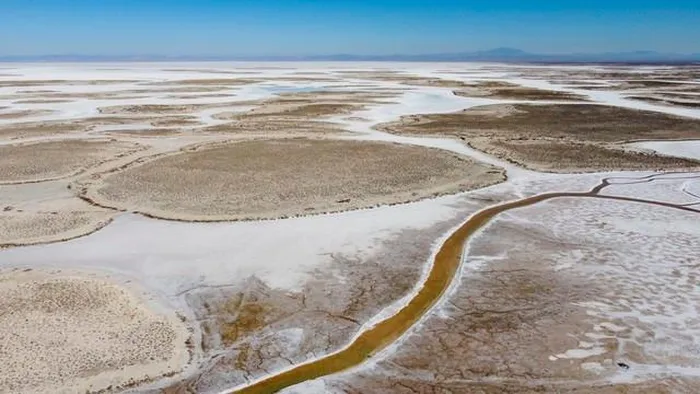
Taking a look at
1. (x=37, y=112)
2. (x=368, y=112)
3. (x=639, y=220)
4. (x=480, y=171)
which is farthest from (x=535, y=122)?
(x=37, y=112)

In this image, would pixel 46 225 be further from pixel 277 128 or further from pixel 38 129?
pixel 38 129

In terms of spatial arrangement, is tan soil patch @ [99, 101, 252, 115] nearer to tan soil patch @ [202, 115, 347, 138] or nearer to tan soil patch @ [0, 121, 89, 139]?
tan soil patch @ [0, 121, 89, 139]

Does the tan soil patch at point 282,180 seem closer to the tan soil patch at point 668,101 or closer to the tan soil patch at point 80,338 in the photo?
the tan soil patch at point 80,338

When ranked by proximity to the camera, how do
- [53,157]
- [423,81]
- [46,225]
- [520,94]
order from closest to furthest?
[46,225]
[53,157]
[520,94]
[423,81]

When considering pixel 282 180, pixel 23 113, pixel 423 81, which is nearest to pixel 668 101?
pixel 423 81

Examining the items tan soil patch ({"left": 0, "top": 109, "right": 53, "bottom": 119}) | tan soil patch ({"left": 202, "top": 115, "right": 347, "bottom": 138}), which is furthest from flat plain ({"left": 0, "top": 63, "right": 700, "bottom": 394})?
tan soil patch ({"left": 0, "top": 109, "right": 53, "bottom": 119})

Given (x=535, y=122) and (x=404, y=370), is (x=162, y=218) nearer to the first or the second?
(x=404, y=370)

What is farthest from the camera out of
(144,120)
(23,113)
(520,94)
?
(520,94)
